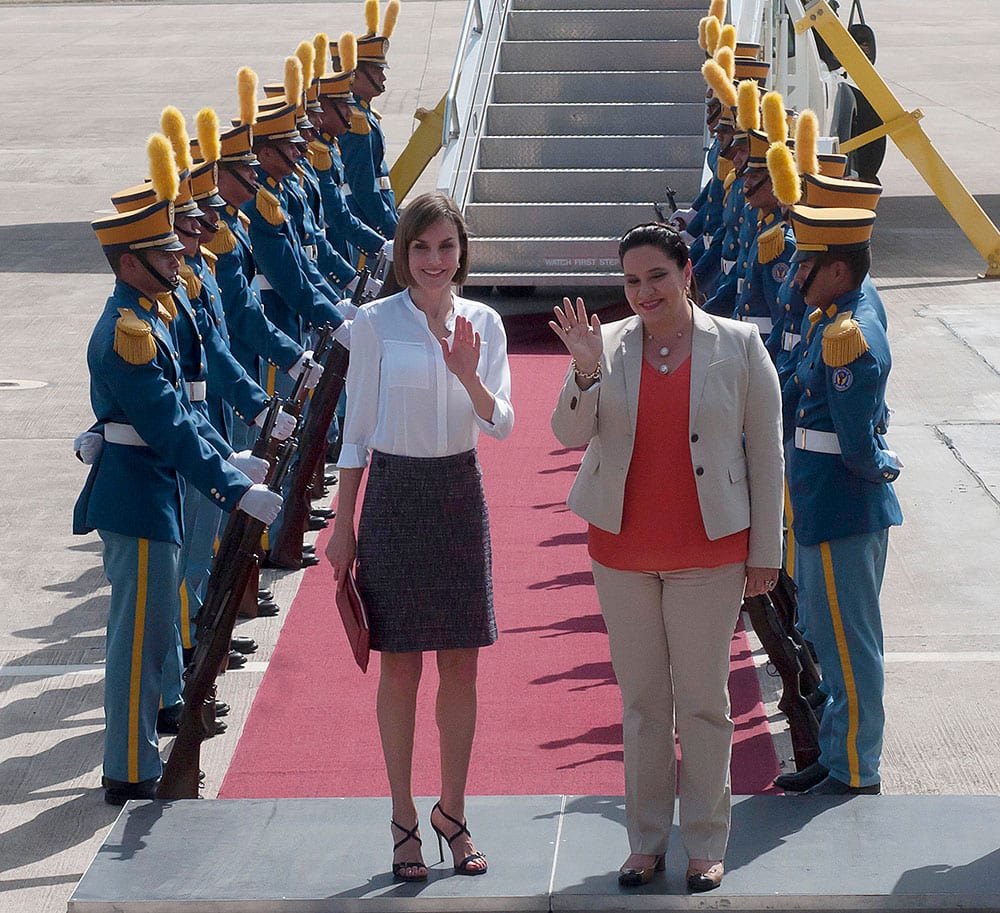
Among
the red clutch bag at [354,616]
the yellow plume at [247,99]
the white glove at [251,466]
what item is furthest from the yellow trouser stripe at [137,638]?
the yellow plume at [247,99]

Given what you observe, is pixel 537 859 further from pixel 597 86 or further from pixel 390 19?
pixel 597 86

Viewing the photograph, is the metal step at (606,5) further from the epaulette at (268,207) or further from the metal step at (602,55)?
the epaulette at (268,207)

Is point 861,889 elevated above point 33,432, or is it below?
above

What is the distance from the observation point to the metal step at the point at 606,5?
1438 cm

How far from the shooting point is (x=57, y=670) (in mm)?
6371

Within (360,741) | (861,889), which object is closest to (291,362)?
(360,741)

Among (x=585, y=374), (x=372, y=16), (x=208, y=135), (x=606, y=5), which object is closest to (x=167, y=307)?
(x=208, y=135)

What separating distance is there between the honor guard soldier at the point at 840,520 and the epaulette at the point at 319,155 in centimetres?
537

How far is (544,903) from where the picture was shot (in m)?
4.16

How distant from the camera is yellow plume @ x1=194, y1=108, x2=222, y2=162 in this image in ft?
21.5

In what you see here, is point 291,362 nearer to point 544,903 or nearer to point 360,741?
point 360,741

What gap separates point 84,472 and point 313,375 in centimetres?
245

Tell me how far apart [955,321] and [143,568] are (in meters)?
8.48

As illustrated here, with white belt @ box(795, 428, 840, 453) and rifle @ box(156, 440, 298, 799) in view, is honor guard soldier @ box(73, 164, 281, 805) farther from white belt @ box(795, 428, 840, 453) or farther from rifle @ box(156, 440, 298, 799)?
white belt @ box(795, 428, 840, 453)
